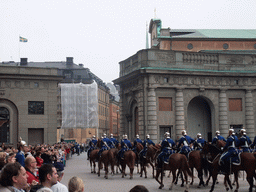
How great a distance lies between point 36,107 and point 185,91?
15.9m

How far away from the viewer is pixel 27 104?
4525cm

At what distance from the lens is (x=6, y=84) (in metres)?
44.9

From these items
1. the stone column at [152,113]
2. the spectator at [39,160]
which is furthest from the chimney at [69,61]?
the spectator at [39,160]

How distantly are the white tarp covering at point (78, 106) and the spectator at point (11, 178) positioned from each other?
2346 inches

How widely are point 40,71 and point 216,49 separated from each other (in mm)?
19669

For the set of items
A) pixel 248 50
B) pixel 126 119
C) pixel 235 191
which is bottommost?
pixel 235 191

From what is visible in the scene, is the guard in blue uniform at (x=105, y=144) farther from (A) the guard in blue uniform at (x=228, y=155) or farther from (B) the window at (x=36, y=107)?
(B) the window at (x=36, y=107)

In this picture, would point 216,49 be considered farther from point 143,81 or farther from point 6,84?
point 6,84

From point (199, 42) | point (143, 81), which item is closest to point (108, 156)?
point (143, 81)

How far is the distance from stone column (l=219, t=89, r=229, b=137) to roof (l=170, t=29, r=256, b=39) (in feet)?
27.9

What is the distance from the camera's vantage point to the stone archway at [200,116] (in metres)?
44.0

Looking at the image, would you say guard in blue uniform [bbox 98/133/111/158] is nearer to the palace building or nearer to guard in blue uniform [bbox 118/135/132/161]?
guard in blue uniform [bbox 118/135/132/161]

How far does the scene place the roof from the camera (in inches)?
1926

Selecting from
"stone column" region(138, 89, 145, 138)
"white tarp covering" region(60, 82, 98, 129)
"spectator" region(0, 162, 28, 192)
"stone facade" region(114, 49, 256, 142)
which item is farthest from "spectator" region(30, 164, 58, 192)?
"white tarp covering" region(60, 82, 98, 129)
